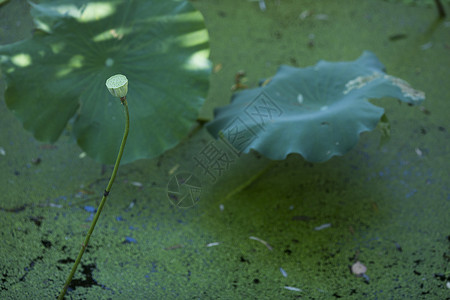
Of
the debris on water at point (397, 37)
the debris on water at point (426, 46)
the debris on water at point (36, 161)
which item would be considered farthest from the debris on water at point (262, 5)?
the debris on water at point (36, 161)

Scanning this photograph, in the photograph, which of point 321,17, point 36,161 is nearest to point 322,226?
point 36,161

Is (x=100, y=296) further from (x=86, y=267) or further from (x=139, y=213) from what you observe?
(x=139, y=213)

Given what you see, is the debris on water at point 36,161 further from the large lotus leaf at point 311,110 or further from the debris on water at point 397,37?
the debris on water at point 397,37

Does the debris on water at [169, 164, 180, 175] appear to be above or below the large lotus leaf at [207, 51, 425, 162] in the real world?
below

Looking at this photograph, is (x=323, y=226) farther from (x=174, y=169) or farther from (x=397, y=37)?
(x=397, y=37)

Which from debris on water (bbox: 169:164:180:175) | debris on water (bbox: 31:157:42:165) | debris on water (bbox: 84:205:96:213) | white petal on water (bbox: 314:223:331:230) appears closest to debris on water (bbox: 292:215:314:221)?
white petal on water (bbox: 314:223:331:230)

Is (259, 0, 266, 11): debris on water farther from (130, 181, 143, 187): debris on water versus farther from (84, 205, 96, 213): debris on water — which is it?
(84, 205, 96, 213): debris on water

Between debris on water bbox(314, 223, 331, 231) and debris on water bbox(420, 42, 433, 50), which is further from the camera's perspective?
debris on water bbox(420, 42, 433, 50)
